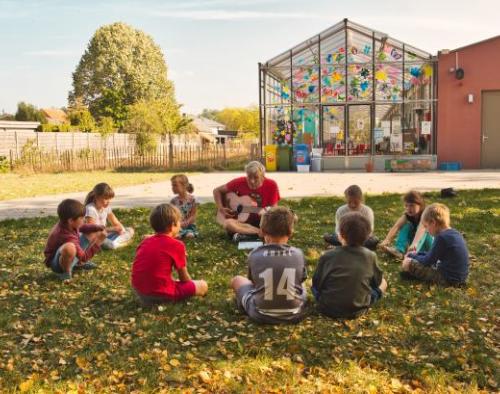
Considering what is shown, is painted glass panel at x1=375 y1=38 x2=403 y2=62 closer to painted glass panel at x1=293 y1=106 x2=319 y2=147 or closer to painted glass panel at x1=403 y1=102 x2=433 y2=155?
painted glass panel at x1=403 y1=102 x2=433 y2=155

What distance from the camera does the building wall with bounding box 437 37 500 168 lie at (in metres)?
23.9

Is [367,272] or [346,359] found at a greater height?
[367,272]

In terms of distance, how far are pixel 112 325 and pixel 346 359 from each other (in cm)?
201

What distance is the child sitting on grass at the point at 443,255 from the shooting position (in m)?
5.57

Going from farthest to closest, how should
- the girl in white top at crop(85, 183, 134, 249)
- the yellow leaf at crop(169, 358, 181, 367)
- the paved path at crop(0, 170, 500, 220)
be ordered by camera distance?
the paved path at crop(0, 170, 500, 220)
the girl in white top at crop(85, 183, 134, 249)
the yellow leaf at crop(169, 358, 181, 367)

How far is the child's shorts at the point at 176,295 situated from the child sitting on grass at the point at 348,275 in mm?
1255

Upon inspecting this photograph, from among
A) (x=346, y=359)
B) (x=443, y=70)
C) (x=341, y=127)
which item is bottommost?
(x=346, y=359)

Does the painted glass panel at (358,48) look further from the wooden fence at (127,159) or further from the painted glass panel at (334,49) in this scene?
the wooden fence at (127,159)

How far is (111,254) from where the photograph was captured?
24.7 feet

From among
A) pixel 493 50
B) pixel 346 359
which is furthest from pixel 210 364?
pixel 493 50

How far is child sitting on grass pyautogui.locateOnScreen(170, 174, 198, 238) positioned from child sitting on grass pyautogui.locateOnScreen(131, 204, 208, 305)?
10.5 feet

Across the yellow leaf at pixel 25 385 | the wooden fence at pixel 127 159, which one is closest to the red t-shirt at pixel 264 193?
the yellow leaf at pixel 25 385

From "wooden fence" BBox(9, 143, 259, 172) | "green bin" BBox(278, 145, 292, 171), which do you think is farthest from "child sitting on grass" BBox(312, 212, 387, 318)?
"wooden fence" BBox(9, 143, 259, 172)

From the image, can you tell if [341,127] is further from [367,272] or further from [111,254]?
[367,272]
